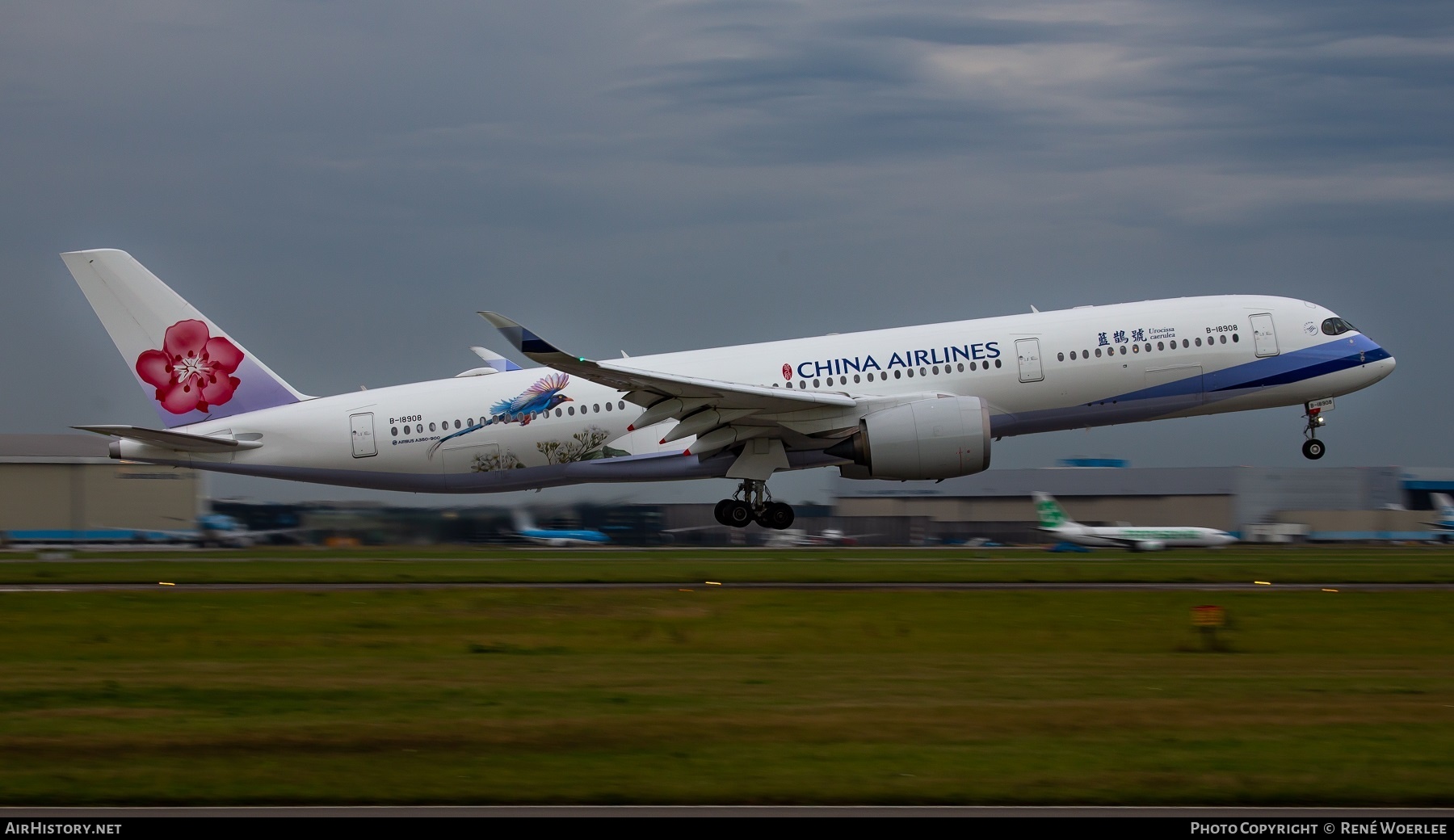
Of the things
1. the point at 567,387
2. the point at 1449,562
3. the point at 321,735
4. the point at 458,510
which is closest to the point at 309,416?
the point at 567,387

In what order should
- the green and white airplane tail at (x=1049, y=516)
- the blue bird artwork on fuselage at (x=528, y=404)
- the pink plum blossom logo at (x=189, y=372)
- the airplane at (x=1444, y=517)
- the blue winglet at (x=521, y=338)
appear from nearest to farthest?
the blue winglet at (x=521, y=338) < the blue bird artwork on fuselage at (x=528, y=404) < the pink plum blossom logo at (x=189, y=372) < the green and white airplane tail at (x=1049, y=516) < the airplane at (x=1444, y=517)

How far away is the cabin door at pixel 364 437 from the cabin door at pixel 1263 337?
66.3 feet

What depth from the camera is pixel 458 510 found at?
4303 cm

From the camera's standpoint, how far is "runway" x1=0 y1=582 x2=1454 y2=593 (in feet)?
92.3

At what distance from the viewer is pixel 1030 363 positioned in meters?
30.8

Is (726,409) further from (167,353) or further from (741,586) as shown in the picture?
(167,353)

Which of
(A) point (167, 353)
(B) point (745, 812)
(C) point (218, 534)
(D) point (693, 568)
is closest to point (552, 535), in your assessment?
(C) point (218, 534)

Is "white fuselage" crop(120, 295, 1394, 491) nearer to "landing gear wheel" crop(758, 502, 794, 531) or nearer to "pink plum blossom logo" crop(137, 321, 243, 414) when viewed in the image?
"pink plum blossom logo" crop(137, 321, 243, 414)

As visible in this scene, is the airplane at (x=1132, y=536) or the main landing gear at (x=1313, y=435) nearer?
the main landing gear at (x=1313, y=435)

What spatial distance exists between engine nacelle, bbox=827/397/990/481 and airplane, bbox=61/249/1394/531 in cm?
4

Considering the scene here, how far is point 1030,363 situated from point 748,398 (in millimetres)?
6350

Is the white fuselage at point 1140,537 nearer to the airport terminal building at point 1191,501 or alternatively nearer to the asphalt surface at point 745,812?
the airport terminal building at point 1191,501

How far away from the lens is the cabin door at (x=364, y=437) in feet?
107

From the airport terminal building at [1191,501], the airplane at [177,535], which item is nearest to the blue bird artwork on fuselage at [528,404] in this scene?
the airplane at [177,535]
